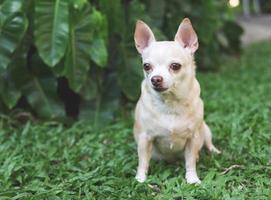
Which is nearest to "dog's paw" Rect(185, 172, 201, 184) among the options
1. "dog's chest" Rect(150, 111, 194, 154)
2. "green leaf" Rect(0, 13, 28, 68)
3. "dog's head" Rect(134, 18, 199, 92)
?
"dog's chest" Rect(150, 111, 194, 154)

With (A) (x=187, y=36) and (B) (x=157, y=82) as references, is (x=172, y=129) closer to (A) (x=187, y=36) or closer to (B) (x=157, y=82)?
(B) (x=157, y=82)

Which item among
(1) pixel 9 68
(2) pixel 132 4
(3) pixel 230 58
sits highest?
(2) pixel 132 4

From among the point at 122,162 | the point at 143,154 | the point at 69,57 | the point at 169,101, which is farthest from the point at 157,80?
the point at 69,57

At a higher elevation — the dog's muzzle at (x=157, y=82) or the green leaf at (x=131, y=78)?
the dog's muzzle at (x=157, y=82)

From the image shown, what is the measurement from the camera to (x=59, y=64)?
5.25 m

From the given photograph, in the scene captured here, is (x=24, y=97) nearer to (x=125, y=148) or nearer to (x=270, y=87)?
(x=125, y=148)

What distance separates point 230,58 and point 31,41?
15.6ft

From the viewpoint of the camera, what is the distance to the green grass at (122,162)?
3.56m

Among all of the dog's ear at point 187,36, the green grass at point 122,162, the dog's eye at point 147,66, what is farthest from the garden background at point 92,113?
the dog's ear at point 187,36

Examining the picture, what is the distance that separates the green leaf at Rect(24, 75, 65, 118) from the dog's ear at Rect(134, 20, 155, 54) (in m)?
2.03

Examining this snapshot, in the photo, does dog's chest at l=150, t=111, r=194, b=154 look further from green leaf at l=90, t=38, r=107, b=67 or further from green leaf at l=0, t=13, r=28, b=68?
green leaf at l=0, t=13, r=28, b=68

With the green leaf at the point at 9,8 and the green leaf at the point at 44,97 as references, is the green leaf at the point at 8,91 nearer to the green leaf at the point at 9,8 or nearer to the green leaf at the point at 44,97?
the green leaf at the point at 44,97

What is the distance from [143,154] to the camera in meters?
3.84

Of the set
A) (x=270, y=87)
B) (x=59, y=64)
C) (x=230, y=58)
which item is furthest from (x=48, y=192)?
(x=230, y=58)
